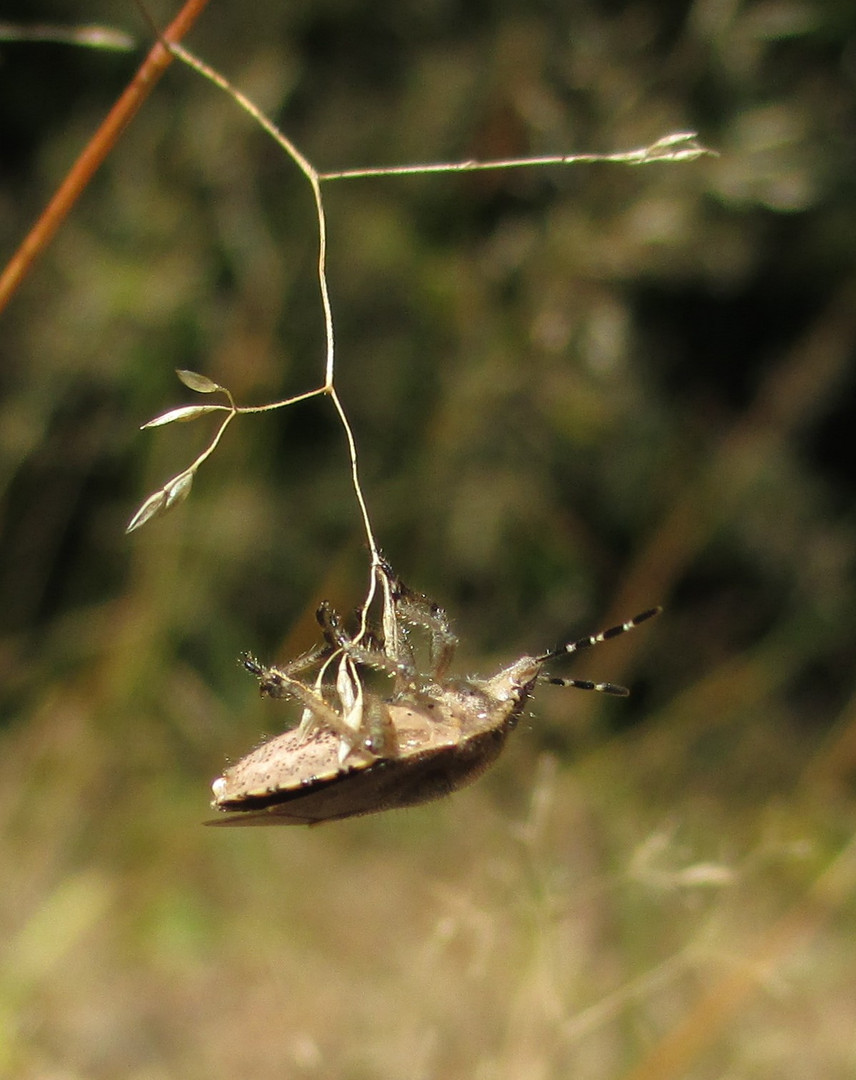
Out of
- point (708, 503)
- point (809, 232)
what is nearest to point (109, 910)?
point (708, 503)

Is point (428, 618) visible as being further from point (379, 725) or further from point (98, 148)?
point (98, 148)

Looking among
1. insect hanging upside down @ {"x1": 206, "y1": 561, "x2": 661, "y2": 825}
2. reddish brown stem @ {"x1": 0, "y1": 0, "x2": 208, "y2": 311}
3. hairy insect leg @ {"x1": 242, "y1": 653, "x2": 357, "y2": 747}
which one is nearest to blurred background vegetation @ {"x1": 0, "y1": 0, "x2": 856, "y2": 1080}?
insect hanging upside down @ {"x1": 206, "y1": 561, "x2": 661, "y2": 825}

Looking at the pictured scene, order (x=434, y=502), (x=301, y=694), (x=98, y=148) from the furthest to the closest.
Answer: (x=434, y=502) → (x=301, y=694) → (x=98, y=148)

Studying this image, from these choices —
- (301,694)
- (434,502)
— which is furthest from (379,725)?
(434,502)

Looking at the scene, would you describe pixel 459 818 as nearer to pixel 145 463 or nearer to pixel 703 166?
pixel 145 463

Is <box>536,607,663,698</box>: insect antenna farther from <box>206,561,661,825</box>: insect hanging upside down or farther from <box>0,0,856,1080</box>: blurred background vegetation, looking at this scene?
<box>0,0,856,1080</box>: blurred background vegetation
